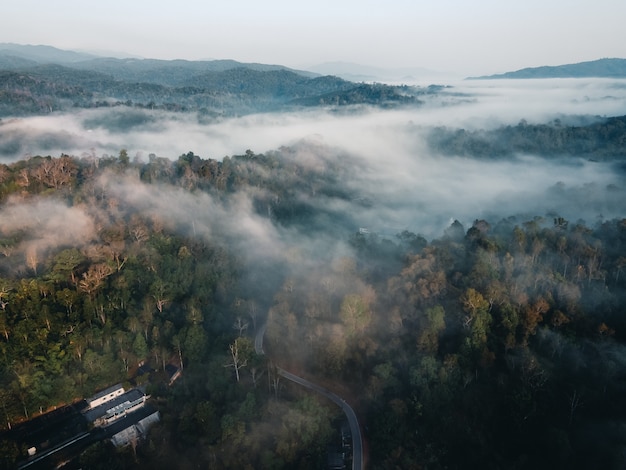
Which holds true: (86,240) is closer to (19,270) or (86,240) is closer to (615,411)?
(19,270)

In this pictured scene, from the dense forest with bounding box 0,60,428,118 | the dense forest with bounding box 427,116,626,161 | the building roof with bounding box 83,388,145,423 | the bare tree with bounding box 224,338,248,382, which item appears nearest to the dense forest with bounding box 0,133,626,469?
the bare tree with bounding box 224,338,248,382

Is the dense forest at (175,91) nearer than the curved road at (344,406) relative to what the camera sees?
No

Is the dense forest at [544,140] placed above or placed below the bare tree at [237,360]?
above

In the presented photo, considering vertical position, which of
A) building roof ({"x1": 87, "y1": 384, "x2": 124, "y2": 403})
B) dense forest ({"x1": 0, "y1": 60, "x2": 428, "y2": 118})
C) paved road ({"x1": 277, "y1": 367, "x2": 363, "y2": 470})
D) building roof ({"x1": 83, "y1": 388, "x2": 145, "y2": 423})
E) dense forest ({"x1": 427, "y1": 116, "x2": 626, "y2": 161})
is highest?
dense forest ({"x1": 0, "y1": 60, "x2": 428, "y2": 118})

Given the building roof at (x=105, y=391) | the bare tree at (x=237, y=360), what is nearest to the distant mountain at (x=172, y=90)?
the building roof at (x=105, y=391)

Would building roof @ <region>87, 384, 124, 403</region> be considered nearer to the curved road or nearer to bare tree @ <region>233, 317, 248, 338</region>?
bare tree @ <region>233, 317, 248, 338</region>

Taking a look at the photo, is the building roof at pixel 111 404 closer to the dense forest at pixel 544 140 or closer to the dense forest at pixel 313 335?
the dense forest at pixel 313 335

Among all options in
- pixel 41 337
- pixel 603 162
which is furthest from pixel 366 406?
pixel 603 162
